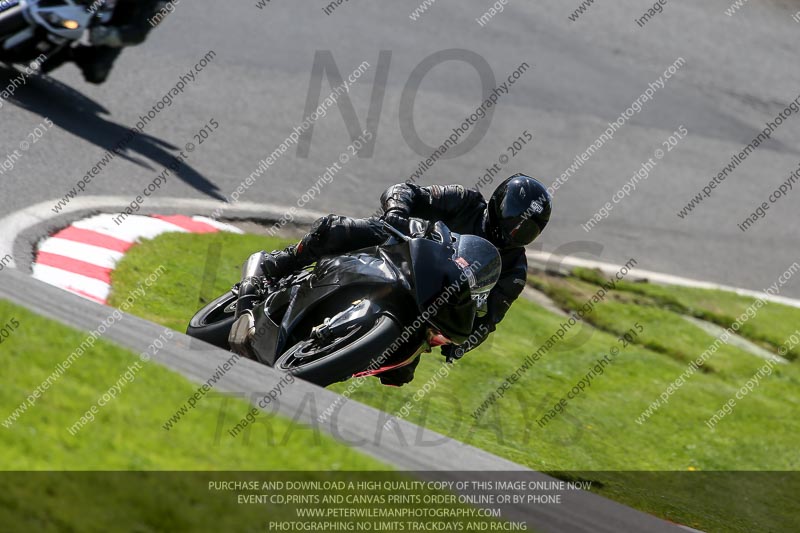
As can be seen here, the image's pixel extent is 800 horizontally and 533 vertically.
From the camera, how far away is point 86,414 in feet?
13.9

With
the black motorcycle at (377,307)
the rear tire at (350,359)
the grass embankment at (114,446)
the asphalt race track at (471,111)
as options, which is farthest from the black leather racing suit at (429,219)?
the asphalt race track at (471,111)

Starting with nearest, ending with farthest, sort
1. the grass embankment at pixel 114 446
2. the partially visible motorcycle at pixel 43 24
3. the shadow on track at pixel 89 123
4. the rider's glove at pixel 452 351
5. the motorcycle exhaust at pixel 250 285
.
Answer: the grass embankment at pixel 114 446, the rider's glove at pixel 452 351, the motorcycle exhaust at pixel 250 285, the partially visible motorcycle at pixel 43 24, the shadow on track at pixel 89 123

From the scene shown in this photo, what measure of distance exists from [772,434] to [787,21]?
1378 cm

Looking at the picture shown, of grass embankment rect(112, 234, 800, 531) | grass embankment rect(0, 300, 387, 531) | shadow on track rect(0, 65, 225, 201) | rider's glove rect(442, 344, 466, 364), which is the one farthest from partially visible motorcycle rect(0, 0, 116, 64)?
grass embankment rect(0, 300, 387, 531)

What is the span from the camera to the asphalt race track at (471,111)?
10906 mm

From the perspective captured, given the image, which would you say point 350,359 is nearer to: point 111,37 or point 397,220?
point 397,220

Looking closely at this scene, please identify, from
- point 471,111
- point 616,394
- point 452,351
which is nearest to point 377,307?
point 452,351

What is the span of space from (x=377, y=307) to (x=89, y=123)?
5550 millimetres

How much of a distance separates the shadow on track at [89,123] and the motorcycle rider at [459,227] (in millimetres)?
3570

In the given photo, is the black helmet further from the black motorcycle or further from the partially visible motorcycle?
the partially visible motorcycle

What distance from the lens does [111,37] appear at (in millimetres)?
10742

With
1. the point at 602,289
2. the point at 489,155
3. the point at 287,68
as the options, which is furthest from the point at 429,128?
the point at 602,289

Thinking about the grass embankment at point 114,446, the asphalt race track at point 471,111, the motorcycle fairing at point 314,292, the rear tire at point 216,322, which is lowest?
the asphalt race track at point 471,111

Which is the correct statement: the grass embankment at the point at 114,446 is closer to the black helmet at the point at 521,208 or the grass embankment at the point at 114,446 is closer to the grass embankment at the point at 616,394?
the grass embankment at the point at 616,394
